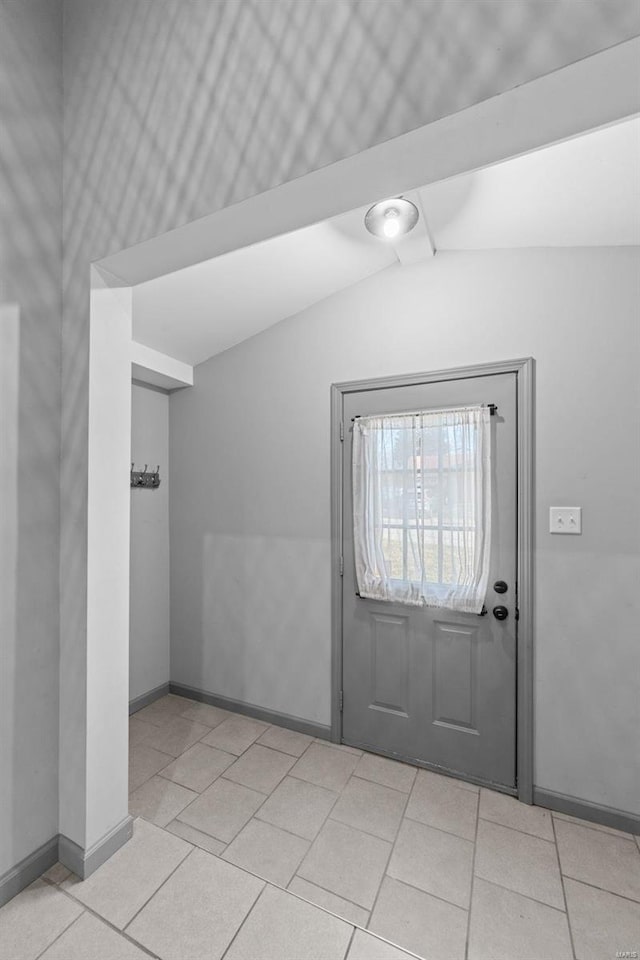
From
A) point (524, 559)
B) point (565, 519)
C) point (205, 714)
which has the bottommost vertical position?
point (205, 714)

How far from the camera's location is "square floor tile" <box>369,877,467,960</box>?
4.36ft

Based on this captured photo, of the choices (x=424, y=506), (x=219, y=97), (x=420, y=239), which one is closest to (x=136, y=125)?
(x=219, y=97)

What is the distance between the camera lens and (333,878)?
1.56 metres

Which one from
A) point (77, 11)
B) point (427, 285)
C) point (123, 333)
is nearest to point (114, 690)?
point (123, 333)

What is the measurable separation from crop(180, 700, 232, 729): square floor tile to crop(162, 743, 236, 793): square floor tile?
0.25 meters

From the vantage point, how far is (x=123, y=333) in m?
1.64

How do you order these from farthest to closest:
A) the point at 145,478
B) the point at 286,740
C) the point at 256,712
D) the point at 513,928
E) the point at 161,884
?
the point at 145,478 < the point at 256,712 < the point at 286,740 < the point at 161,884 < the point at 513,928

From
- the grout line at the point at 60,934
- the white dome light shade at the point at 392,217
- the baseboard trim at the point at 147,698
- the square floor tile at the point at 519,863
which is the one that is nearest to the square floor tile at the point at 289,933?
the grout line at the point at 60,934

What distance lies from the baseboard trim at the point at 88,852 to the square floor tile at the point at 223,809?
0.29m

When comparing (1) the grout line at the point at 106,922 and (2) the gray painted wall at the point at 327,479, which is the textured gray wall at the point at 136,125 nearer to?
(1) the grout line at the point at 106,922

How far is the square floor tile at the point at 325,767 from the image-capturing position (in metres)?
2.11

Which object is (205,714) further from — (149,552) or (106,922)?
(106,922)

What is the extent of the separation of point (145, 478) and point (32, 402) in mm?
1360

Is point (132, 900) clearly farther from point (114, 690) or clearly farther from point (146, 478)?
point (146, 478)
